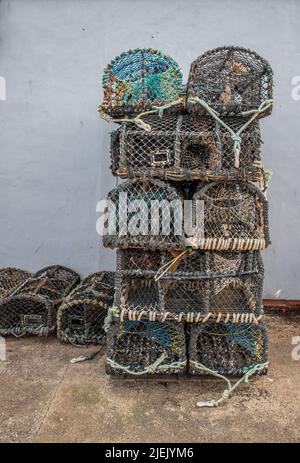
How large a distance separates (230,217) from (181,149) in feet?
1.96

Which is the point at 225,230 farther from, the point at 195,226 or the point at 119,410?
the point at 119,410

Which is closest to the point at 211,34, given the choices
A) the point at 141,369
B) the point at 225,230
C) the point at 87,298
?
the point at 225,230

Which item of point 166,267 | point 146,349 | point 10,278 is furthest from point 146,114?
point 10,278

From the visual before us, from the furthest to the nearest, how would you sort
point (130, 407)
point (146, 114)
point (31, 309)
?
1. point (31, 309)
2. point (146, 114)
3. point (130, 407)

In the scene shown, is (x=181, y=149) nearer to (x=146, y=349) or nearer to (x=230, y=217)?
(x=230, y=217)

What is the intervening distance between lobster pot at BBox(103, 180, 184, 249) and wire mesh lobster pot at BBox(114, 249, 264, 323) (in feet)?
0.41

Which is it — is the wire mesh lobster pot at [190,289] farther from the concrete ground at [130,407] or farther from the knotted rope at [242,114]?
the knotted rope at [242,114]

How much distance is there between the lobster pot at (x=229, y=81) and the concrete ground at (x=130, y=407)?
181cm

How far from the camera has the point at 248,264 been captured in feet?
7.44

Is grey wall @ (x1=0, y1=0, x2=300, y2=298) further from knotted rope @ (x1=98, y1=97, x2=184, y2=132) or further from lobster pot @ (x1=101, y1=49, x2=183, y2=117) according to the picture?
knotted rope @ (x1=98, y1=97, x2=184, y2=132)

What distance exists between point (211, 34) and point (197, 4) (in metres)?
0.35

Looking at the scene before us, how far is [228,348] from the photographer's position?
2438mm

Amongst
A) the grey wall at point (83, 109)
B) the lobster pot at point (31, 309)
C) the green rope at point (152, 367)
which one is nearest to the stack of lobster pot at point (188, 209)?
the green rope at point (152, 367)

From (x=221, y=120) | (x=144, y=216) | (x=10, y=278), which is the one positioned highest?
(x=221, y=120)
